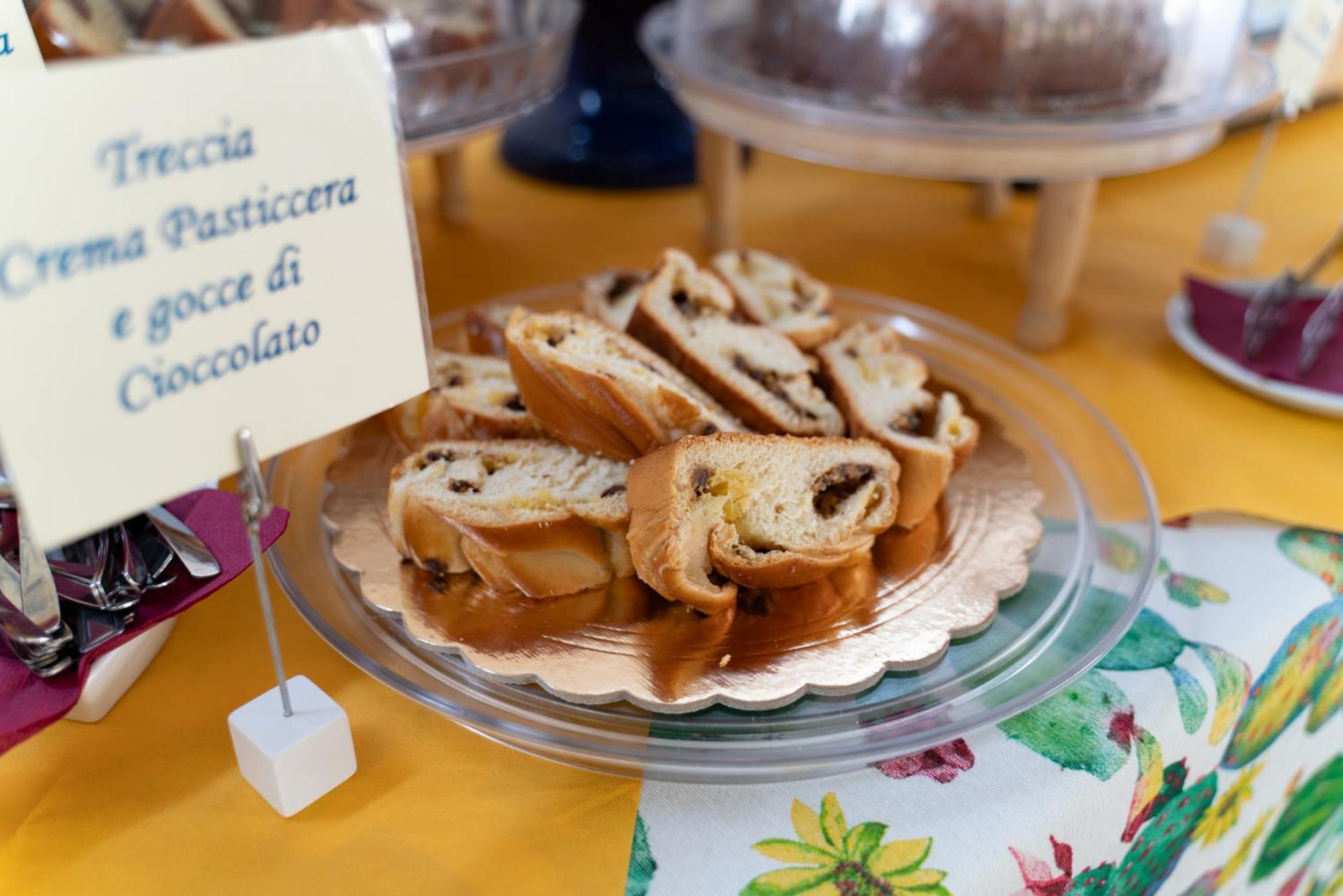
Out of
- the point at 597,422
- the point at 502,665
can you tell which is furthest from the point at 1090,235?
the point at 502,665

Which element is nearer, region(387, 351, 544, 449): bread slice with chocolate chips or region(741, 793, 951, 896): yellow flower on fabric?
region(741, 793, 951, 896): yellow flower on fabric

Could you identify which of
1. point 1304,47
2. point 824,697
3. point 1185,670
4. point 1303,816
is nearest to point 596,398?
point 824,697

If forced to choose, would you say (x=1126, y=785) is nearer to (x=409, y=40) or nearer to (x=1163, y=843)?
(x=1163, y=843)

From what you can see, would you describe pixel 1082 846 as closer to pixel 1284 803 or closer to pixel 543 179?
pixel 1284 803

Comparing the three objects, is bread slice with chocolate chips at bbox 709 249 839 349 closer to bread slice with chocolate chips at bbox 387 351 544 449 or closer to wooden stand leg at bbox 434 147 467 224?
bread slice with chocolate chips at bbox 387 351 544 449

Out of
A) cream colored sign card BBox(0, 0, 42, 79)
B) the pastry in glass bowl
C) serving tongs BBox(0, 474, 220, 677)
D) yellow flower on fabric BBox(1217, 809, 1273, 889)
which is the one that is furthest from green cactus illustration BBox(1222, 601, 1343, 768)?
cream colored sign card BBox(0, 0, 42, 79)

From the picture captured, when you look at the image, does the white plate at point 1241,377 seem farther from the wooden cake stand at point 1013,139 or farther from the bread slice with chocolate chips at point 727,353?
the bread slice with chocolate chips at point 727,353

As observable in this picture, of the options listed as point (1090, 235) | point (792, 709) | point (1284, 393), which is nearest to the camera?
point (792, 709)

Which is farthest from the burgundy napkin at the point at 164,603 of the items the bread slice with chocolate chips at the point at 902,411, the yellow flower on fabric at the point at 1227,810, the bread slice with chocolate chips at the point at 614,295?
the yellow flower on fabric at the point at 1227,810
